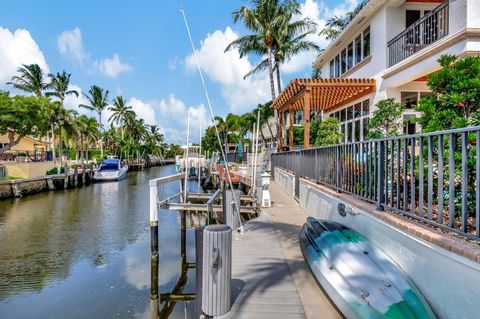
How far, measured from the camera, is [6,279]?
9.17 meters

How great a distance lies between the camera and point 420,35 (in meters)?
11.6

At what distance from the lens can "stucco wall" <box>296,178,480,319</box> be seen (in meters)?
2.79

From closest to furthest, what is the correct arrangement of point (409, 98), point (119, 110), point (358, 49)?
point (409, 98) → point (358, 49) → point (119, 110)

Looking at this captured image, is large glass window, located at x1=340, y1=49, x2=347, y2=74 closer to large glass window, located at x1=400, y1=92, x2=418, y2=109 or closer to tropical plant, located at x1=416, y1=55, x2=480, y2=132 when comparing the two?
large glass window, located at x1=400, y1=92, x2=418, y2=109

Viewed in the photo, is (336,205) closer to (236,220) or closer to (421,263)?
(236,220)

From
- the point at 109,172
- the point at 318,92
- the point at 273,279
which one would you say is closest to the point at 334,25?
the point at 318,92

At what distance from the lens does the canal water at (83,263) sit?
7441mm

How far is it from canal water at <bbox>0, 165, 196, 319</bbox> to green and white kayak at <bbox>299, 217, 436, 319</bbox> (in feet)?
11.3

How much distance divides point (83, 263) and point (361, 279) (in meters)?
9.42

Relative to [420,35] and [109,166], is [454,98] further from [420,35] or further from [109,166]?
[109,166]

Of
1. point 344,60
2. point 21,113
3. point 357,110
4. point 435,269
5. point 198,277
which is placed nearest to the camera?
point 435,269

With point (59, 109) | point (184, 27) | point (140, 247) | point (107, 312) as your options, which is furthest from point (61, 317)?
point (59, 109)

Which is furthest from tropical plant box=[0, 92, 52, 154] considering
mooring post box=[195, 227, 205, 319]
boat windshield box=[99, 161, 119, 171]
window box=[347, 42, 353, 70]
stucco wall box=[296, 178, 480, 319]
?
stucco wall box=[296, 178, 480, 319]

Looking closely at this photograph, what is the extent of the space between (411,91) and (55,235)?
52.4 feet
